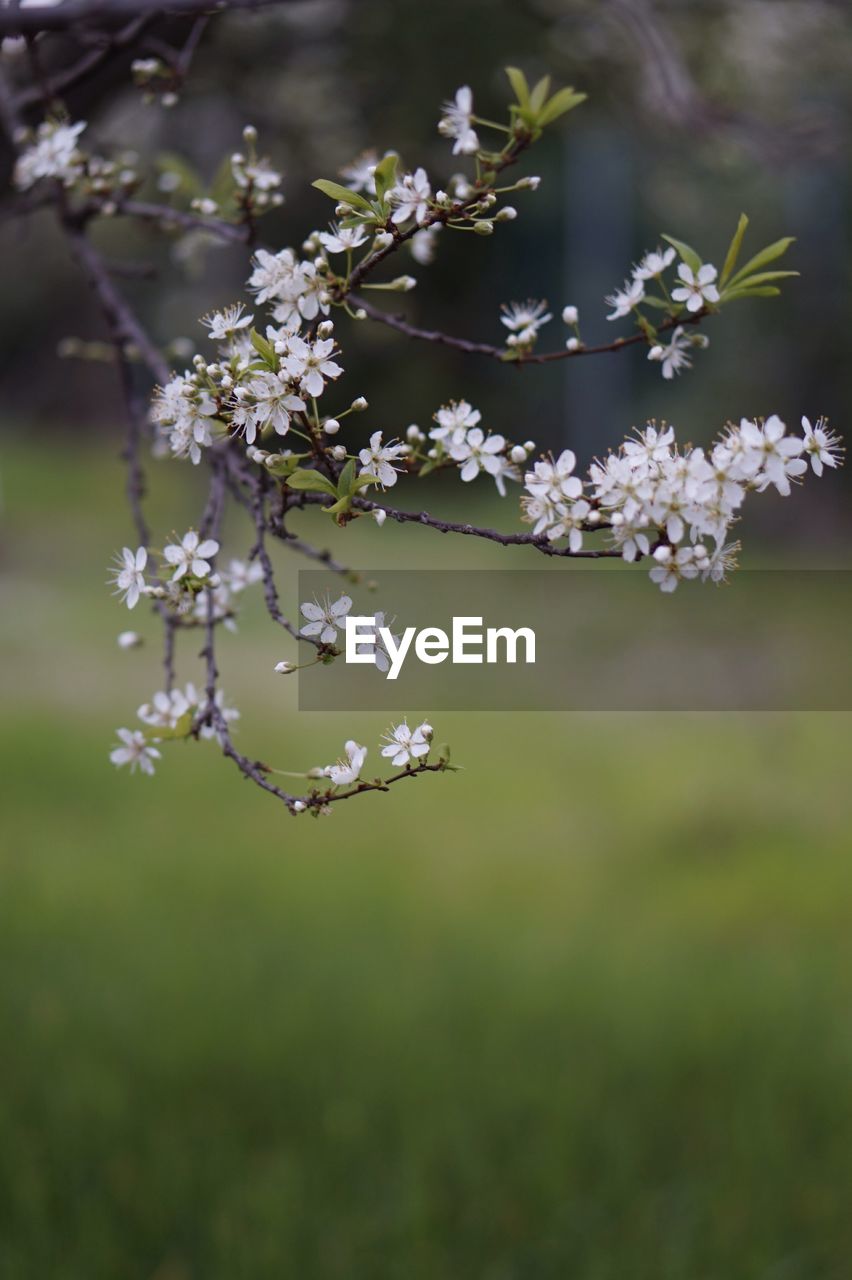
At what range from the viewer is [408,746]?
145 cm

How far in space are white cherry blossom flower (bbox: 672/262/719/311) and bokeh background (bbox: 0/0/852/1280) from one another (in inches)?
48.3

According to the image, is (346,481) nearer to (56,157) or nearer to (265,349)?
(265,349)

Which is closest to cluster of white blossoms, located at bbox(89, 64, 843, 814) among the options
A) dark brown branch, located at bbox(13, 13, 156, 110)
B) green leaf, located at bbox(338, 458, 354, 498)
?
green leaf, located at bbox(338, 458, 354, 498)

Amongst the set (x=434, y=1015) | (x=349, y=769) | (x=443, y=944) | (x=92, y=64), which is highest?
(x=92, y=64)

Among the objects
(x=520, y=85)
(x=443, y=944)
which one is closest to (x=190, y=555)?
(x=520, y=85)

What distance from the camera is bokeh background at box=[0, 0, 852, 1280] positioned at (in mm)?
3646

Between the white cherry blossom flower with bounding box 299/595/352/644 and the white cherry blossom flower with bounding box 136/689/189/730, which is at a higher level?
the white cherry blossom flower with bounding box 299/595/352/644

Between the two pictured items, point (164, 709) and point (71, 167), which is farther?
point (71, 167)

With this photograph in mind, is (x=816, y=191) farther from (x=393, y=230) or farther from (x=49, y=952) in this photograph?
(x=393, y=230)

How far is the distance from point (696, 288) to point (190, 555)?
718 millimetres

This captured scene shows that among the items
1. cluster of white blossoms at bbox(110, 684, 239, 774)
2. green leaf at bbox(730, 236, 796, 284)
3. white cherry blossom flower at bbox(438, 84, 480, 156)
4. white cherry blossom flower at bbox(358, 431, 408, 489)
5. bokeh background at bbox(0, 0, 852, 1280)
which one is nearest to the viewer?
white cherry blossom flower at bbox(358, 431, 408, 489)

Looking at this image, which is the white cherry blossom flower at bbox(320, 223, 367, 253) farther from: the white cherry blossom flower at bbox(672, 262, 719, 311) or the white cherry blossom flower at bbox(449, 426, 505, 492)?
the white cherry blossom flower at bbox(672, 262, 719, 311)

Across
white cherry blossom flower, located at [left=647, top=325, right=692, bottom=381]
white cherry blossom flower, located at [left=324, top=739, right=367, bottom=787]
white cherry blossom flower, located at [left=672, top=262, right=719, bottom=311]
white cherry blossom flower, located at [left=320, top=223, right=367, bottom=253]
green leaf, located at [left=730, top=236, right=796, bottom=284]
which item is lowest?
white cherry blossom flower, located at [left=324, top=739, right=367, bottom=787]

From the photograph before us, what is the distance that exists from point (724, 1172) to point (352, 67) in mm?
4173
